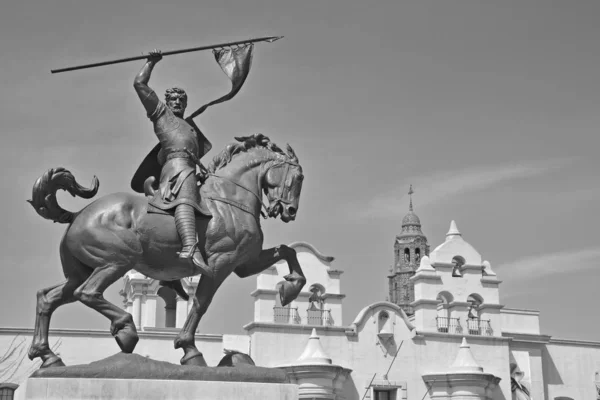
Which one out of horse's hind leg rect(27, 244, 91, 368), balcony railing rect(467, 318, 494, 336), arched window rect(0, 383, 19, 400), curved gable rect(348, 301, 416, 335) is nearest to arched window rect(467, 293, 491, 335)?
balcony railing rect(467, 318, 494, 336)

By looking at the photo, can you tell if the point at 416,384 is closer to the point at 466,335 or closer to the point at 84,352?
the point at 466,335

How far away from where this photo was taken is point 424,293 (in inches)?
1348

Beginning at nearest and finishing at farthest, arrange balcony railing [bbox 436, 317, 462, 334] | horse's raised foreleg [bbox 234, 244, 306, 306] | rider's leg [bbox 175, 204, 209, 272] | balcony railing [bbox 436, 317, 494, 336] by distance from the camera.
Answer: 1. rider's leg [bbox 175, 204, 209, 272]
2. horse's raised foreleg [bbox 234, 244, 306, 306]
3. balcony railing [bbox 436, 317, 462, 334]
4. balcony railing [bbox 436, 317, 494, 336]

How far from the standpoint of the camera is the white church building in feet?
95.8

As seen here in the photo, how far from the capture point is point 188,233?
332 inches

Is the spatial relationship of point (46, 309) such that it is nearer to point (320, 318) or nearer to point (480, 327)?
point (320, 318)

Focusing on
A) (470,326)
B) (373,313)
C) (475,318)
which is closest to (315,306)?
(373,313)

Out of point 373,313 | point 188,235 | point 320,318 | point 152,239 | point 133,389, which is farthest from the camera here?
point 373,313

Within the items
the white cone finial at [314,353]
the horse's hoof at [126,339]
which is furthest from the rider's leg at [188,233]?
the white cone finial at [314,353]

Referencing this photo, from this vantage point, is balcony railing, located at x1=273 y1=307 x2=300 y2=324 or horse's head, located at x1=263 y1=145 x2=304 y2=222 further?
balcony railing, located at x1=273 y1=307 x2=300 y2=324

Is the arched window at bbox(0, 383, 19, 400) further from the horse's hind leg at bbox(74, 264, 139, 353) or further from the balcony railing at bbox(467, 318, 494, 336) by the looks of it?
the horse's hind leg at bbox(74, 264, 139, 353)

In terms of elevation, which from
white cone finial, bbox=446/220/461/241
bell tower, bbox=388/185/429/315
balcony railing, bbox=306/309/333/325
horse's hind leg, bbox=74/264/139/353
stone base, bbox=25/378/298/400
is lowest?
stone base, bbox=25/378/298/400

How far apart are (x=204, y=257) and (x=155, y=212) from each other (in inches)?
26.2

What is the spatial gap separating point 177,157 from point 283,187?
1.16 meters
